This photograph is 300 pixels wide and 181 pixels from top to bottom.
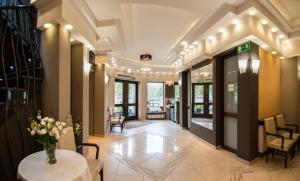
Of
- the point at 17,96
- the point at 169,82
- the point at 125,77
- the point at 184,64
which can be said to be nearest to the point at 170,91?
the point at 169,82

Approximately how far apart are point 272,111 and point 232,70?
158 cm

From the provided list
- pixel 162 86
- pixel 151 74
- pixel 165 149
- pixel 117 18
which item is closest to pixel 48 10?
pixel 117 18

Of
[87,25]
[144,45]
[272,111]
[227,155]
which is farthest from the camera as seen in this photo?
[144,45]

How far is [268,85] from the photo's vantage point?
177 inches

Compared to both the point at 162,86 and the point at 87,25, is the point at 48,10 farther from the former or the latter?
the point at 162,86

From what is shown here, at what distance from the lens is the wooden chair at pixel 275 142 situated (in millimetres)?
3643

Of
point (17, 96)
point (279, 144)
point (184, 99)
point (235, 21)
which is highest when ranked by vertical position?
point (235, 21)

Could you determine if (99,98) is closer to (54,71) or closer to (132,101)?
(54,71)

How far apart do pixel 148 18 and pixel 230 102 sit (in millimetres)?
2977

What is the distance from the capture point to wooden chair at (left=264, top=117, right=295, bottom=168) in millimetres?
3643

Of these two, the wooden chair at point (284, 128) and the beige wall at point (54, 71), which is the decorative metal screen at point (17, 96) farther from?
the wooden chair at point (284, 128)

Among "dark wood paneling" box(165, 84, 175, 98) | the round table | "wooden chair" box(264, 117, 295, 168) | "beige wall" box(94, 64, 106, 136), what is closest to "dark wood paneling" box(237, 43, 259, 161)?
"wooden chair" box(264, 117, 295, 168)

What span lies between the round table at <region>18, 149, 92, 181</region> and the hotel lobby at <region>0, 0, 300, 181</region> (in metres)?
0.01

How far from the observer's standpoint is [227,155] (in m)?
4.33
